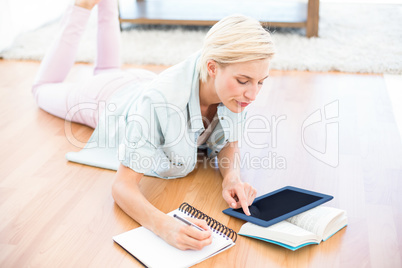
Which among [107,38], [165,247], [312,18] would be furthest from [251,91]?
[312,18]

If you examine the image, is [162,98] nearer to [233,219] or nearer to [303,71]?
[233,219]

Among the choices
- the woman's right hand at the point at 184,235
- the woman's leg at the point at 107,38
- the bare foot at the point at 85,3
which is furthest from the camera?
the woman's leg at the point at 107,38

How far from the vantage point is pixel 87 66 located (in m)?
3.14

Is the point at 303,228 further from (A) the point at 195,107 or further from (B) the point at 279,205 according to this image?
(A) the point at 195,107

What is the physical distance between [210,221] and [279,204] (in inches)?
9.6

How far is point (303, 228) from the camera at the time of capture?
1.56 metres

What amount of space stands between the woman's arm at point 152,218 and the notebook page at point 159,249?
2 centimetres

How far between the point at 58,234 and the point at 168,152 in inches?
19.0

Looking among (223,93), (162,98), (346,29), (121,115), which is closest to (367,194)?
(223,93)

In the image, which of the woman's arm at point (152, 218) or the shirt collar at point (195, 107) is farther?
the shirt collar at point (195, 107)

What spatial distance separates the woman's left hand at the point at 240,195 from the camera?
1.66m

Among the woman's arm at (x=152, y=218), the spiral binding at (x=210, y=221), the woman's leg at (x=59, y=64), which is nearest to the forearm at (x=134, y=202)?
the woman's arm at (x=152, y=218)

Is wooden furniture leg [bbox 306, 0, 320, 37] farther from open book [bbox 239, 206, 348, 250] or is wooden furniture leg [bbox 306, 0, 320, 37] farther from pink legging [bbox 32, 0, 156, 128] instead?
open book [bbox 239, 206, 348, 250]

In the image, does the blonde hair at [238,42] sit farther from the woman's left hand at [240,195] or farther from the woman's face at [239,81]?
the woman's left hand at [240,195]
